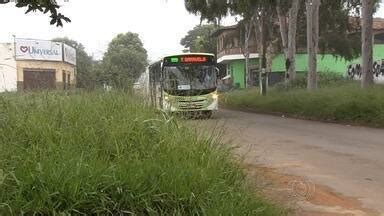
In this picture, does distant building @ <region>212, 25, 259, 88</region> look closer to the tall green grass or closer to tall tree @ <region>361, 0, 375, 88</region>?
the tall green grass

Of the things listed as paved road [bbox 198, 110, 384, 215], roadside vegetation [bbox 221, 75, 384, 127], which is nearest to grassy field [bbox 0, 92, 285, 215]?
paved road [bbox 198, 110, 384, 215]

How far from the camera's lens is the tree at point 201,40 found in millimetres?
78325

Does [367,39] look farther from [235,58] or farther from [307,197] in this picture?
[235,58]

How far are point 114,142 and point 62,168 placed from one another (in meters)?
1.18

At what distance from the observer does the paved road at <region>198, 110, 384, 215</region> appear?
9013mm

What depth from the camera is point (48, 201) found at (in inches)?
198

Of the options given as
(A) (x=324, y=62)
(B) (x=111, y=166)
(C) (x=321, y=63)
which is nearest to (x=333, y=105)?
(B) (x=111, y=166)

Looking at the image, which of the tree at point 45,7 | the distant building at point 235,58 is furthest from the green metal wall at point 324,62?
the tree at point 45,7

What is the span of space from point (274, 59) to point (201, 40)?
73.8ft

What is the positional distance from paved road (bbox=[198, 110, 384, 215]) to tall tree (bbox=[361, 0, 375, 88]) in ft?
15.6

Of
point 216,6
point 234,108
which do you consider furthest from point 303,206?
point 234,108

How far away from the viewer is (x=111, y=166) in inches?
226

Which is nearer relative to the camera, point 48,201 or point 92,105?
point 48,201

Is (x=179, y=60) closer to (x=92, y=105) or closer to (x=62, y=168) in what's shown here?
(x=92, y=105)
